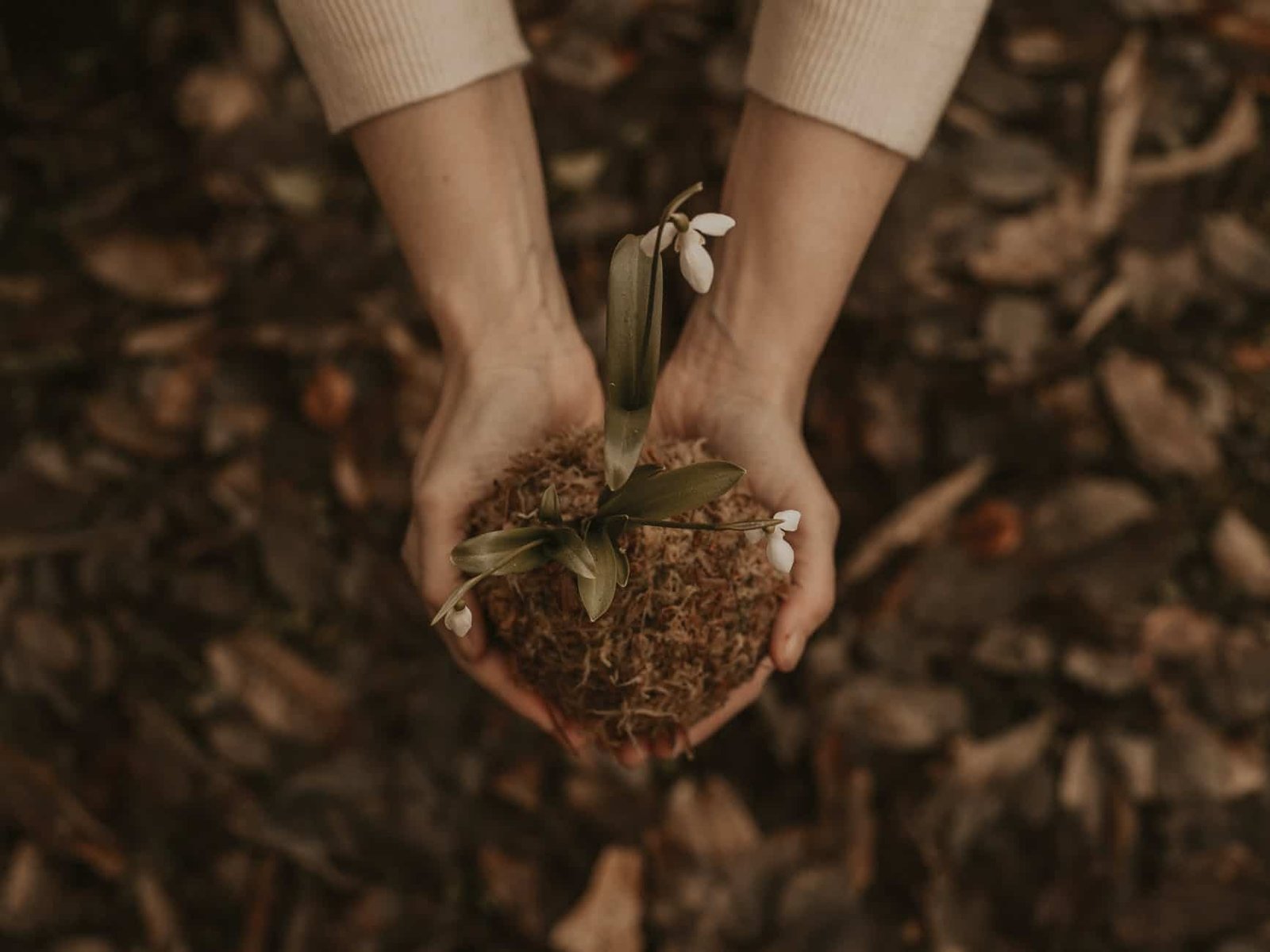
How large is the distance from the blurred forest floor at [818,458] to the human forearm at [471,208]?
524mm

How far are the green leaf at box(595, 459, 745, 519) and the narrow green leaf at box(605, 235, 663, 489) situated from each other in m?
0.03

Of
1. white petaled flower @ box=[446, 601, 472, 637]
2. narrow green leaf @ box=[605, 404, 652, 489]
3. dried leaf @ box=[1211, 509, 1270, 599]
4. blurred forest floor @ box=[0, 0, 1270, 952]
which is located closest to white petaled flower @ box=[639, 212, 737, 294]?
narrow green leaf @ box=[605, 404, 652, 489]

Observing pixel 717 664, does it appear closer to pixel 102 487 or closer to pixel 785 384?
pixel 785 384

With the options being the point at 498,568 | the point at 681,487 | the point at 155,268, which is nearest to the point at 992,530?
the point at 681,487

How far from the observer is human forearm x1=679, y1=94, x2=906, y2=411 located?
1.31 metres

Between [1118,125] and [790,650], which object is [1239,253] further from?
[790,650]

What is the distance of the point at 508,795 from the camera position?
1.77 meters

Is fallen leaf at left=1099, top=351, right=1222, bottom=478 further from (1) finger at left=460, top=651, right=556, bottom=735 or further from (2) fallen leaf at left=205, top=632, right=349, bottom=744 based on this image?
(2) fallen leaf at left=205, top=632, right=349, bottom=744

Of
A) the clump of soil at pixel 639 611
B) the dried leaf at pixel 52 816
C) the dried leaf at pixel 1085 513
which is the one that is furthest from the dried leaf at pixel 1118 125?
the dried leaf at pixel 52 816

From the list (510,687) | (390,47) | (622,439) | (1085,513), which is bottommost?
(1085,513)

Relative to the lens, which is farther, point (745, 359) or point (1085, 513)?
point (1085, 513)

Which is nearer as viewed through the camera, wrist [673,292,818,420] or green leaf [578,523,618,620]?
green leaf [578,523,618,620]

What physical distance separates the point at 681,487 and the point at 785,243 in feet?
1.50

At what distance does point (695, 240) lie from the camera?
0.89 m
